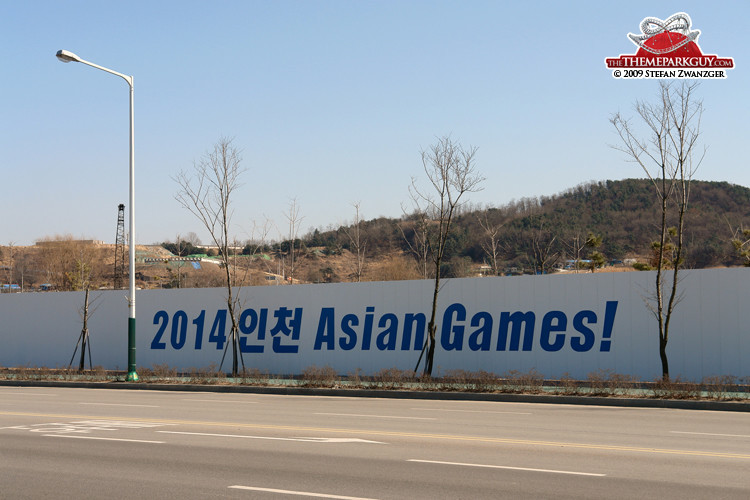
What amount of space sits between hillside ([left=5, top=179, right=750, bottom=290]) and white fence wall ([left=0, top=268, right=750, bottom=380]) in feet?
143

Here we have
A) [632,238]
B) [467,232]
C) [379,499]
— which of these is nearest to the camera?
[379,499]

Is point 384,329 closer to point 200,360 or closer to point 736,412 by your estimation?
point 200,360

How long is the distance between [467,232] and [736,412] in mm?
91287

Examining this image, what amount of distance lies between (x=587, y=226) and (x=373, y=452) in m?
95.8

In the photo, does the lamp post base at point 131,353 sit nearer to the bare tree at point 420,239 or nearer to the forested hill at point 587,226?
the bare tree at point 420,239

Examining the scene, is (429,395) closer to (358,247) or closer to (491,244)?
(358,247)

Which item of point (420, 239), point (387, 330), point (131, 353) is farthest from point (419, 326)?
point (420, 239)

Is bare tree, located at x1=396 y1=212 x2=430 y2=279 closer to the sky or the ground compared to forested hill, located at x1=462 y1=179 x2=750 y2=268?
closer to the ground

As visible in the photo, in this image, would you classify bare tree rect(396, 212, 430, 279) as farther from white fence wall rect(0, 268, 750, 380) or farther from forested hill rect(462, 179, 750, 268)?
forested hill rect(462, 179, 750, 268)

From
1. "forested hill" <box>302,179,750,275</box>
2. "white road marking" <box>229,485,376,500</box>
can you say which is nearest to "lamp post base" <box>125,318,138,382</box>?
"white road marking" <box>229,485,376,500</box>

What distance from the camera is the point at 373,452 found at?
431 inches

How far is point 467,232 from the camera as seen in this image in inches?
4252

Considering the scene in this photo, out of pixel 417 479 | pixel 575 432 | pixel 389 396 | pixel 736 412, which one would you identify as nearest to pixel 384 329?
pixel 389 396

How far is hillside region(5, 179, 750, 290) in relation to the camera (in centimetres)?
8806
